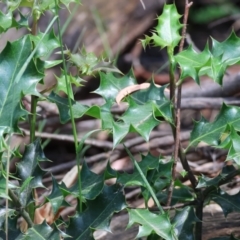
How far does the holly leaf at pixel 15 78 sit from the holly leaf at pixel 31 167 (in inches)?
7.0

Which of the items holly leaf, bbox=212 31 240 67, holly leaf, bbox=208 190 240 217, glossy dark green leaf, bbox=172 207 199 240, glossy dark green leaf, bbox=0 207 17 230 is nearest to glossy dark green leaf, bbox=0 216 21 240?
glossy dark green leaf, bbox=0 207 17 230

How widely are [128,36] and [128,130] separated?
294 centimetres

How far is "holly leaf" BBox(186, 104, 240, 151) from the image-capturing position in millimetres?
1502

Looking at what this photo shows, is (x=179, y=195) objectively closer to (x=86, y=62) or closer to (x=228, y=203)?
(x=228, y=203)

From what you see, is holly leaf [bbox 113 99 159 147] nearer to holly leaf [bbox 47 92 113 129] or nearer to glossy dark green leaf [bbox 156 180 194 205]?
holly leaf [bbox 47 92 113 129]

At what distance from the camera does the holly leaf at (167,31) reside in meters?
1.54

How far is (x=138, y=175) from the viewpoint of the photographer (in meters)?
1.49

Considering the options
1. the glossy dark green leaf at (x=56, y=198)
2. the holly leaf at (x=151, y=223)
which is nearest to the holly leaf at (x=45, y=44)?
the glossy dark green leaf at (x=56, y=198)

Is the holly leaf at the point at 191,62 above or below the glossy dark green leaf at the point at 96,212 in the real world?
above

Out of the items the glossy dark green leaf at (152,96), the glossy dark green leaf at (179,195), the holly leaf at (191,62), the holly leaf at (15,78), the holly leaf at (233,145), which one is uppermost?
the holly leaf at (15,78)

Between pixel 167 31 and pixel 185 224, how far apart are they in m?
0.49

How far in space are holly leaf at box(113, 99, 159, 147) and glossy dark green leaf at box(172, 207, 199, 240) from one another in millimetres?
257

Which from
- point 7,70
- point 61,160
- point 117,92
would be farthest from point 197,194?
point 61,160

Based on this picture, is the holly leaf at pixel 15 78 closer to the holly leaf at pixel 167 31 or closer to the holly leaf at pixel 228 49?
the holly leaf at pixel 167 31
